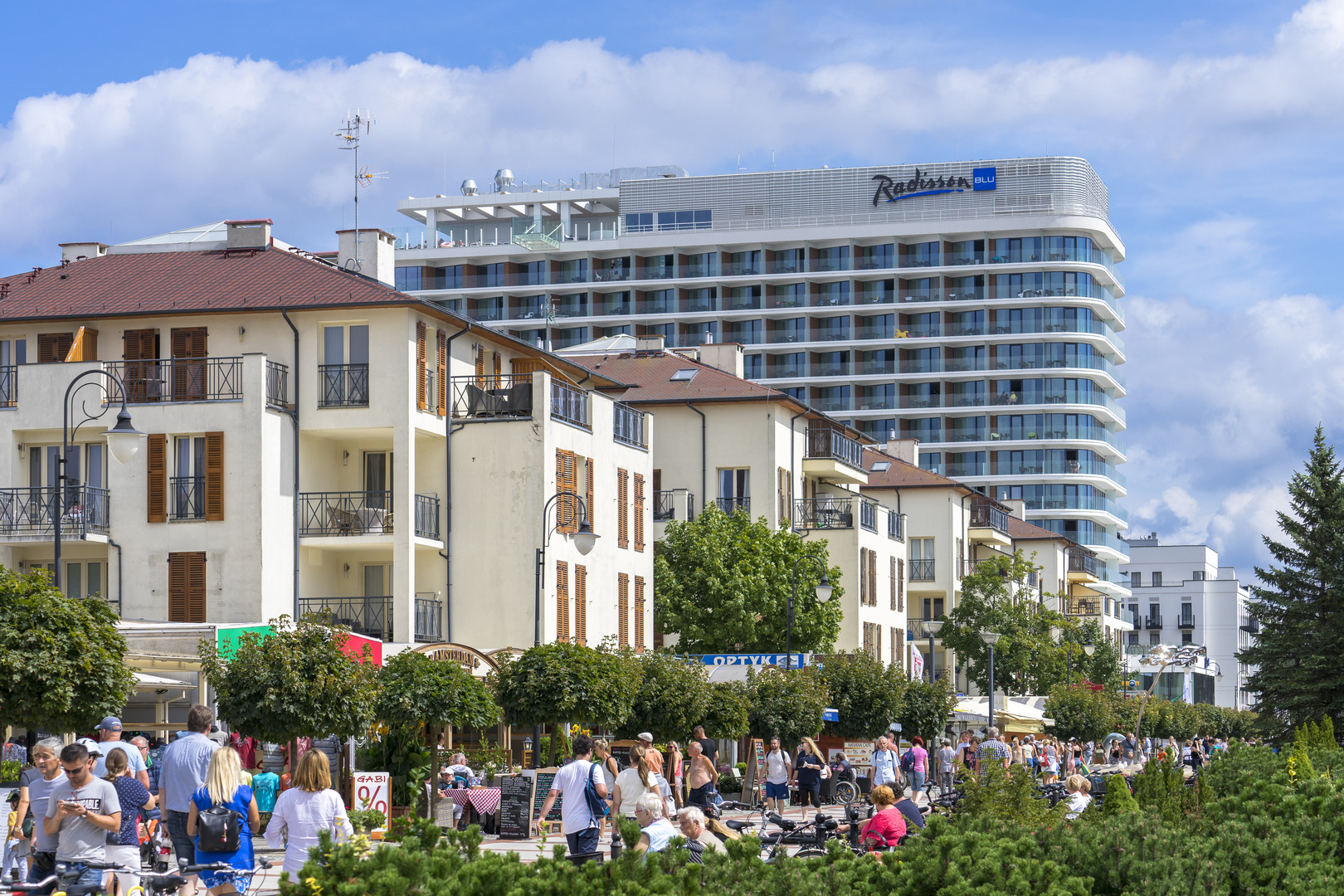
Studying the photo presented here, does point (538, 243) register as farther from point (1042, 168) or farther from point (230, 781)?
point (230, 781)

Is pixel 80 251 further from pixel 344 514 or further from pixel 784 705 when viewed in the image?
pixel 784 705

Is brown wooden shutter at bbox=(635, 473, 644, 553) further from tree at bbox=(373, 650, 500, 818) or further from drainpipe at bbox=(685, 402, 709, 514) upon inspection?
tree at bbox=(373, 650, 500, 818)

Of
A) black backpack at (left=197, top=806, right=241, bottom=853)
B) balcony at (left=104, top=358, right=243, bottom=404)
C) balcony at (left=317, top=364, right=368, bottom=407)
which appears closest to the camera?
black backpack at (left=197, top=806, right=241, bottom=853)

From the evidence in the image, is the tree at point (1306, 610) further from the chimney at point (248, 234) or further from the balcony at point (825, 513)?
the chimney at point (248, 234)

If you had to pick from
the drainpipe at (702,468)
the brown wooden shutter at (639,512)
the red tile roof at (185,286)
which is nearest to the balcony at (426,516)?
the red tile roof at (185,286)

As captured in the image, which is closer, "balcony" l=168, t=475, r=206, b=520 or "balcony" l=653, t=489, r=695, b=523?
"balcony" l=168, t=475, r=206, b=520

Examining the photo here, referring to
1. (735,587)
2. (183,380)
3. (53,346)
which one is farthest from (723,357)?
(53,346)

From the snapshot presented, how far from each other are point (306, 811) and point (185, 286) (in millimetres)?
29974

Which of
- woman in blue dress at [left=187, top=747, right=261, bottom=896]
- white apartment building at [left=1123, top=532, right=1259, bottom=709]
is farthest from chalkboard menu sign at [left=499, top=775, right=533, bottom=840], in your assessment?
white apartment building at [left=1123, top=532, right=1259, bottom=709]

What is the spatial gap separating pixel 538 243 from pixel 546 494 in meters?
81.6

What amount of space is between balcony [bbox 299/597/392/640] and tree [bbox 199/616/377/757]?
15.4 m

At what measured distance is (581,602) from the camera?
143 feet

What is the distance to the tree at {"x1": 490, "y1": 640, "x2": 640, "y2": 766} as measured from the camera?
30.5 meters

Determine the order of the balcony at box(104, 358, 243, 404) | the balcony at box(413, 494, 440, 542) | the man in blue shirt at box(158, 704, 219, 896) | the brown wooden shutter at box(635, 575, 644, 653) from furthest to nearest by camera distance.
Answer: the brown wooden shutter at box(635, 575, 644, 653) → the balcony at box(413, 494, 440, 542) → the balcony at box(104, 358, 243, 404) → the man in blue shirt at box(158, 704, 219, 896)
